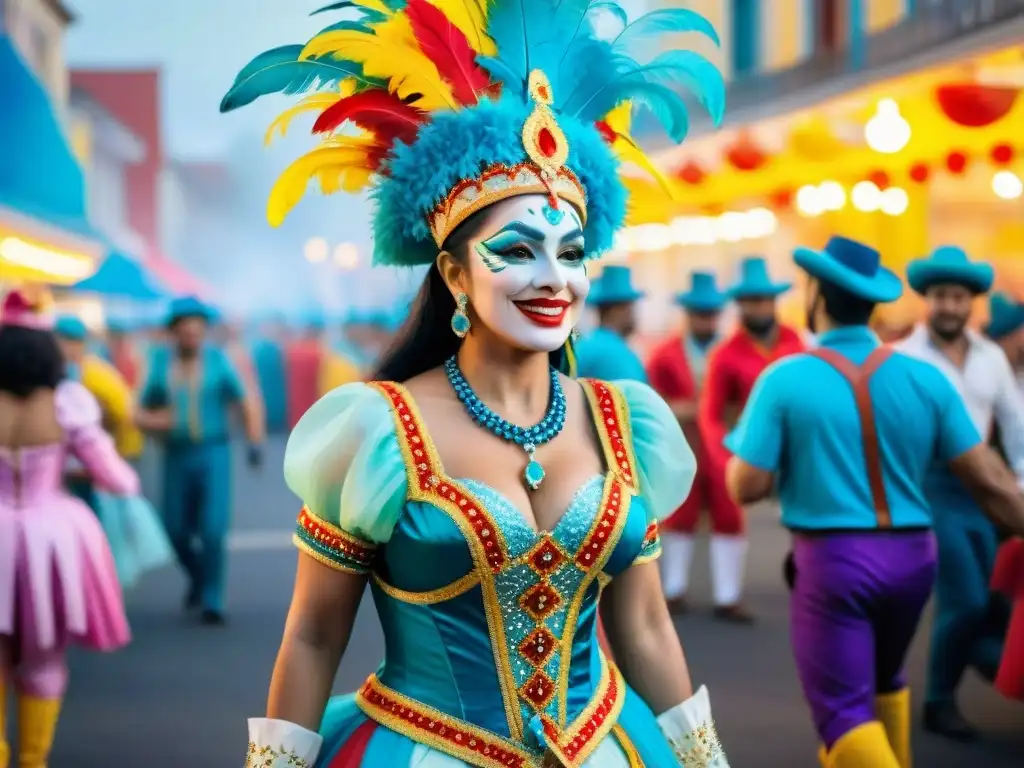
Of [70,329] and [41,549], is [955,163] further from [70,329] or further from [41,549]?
[41,549]

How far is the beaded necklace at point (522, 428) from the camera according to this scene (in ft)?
8.27

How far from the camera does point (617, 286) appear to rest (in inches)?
324

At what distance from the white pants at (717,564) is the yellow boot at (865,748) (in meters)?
3.96

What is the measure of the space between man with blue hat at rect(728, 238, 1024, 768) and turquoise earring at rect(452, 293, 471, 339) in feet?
6.37

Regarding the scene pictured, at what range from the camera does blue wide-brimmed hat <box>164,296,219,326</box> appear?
27.0 feet

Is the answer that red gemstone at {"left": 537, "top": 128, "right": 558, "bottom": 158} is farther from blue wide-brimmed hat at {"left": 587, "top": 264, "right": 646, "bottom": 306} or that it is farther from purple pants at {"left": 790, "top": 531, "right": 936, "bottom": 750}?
blue wide-brimmed hat at {"left": 587, "top": 264, "right": 646, "bottom": 306}

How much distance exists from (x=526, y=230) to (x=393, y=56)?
37 centimetres

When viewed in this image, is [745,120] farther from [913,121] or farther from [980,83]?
[980,83]

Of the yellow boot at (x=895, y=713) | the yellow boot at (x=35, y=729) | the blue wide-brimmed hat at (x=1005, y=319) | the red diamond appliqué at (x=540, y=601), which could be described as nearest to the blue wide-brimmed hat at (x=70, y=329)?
the yellow boot at (x=35, y=729)

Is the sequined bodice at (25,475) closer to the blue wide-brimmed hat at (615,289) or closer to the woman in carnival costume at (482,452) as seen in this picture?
the woman in carnival costume at (482,452)

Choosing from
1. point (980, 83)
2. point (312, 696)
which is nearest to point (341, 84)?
point (312, 696)

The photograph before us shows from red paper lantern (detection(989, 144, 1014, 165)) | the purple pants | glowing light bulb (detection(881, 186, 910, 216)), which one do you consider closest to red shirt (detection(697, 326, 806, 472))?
the purple pants

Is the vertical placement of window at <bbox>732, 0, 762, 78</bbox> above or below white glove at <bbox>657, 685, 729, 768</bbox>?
above

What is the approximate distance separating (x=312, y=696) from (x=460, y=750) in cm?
26
